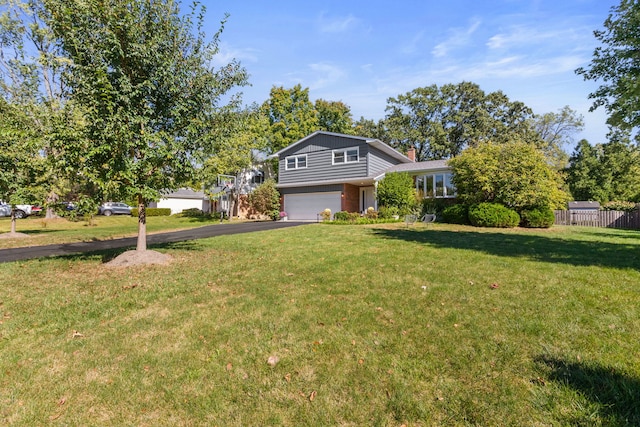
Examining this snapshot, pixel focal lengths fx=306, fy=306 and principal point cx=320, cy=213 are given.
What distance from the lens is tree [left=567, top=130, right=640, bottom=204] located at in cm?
3183

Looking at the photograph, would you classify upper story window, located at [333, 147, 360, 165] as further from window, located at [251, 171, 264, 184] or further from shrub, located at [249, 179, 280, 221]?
window, located at [251, 171, 264, 184]

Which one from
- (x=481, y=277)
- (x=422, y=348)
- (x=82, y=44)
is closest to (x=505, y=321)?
(x=422, y=348)

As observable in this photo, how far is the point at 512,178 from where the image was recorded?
52.6 ft

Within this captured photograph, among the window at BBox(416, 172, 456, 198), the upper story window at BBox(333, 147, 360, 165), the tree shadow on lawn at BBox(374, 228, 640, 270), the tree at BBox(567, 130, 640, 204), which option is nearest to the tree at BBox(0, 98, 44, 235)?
the tree shadow on lawn at BBox(374, 228, 640, 270)

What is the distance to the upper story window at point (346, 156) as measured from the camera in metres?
22.6

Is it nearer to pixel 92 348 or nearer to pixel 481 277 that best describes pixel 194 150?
pixel 92 348

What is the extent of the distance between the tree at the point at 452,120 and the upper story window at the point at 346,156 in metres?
16.2

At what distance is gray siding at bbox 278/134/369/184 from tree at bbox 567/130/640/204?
27480mm

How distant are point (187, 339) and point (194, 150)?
17.1ft

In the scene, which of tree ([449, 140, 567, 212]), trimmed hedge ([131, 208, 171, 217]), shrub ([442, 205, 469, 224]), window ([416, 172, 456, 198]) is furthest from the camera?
trimmed hedge ([131, 208, 171, 217])

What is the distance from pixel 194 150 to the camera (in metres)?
7.59

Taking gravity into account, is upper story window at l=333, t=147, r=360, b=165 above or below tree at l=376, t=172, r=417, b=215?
above

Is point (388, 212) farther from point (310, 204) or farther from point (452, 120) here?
point (452, 120)

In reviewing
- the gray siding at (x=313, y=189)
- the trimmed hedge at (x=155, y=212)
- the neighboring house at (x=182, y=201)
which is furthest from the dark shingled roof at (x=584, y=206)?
the trimmed hedge at (x=155, y=212)
